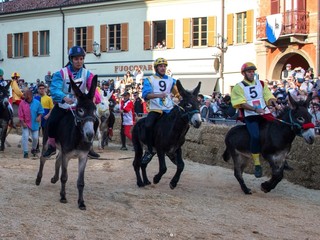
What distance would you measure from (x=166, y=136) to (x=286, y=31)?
878 inches

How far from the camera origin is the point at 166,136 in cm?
1172

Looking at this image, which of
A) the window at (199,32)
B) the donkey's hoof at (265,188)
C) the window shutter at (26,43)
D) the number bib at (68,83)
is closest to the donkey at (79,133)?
the number bib at (68,83)

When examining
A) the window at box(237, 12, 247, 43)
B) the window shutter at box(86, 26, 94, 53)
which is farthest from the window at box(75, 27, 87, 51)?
the window at box(237, 12, 247, 43)

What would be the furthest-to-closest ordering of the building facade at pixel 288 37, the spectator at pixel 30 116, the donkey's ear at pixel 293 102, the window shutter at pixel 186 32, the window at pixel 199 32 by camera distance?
the window shutter at pixel 186 32 → the window at pixel 199 32 → the building facade at pixel 288 37 → the spectator at pixel 30 116 → the donkey's ear at pixel 293 102

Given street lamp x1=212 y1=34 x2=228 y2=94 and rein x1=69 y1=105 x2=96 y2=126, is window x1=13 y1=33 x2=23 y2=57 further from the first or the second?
rein x1=69 y1=105 x2=96 y2=126

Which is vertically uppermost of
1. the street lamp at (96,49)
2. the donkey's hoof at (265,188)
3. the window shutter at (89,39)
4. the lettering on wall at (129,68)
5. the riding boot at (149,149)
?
the window shutter at (89,39)

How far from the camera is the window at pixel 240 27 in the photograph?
35.5m

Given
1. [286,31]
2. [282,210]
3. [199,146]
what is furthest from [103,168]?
[286,31]

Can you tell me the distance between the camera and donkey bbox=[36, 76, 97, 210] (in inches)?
371

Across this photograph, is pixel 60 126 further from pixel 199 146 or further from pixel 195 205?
pixel 199 146

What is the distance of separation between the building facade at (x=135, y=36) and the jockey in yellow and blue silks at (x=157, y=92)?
23799mm

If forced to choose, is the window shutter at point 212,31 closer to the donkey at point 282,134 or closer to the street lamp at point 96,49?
the street lamp at point 96,49

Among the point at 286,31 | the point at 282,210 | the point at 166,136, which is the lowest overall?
the point at 282,210

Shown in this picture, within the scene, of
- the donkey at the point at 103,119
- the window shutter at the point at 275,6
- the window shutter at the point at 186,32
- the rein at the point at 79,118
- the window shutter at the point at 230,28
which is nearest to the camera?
the rein at the point at 79,118
